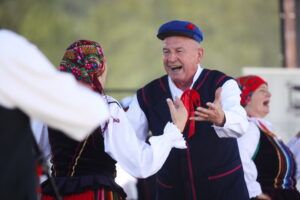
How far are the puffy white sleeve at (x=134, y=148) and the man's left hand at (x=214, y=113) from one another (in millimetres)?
277

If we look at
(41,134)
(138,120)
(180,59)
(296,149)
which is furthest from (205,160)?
(296,149)

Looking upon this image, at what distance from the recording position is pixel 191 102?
3.65 m

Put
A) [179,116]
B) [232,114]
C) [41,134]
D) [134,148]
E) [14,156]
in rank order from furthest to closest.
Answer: [232,114] < [41,134] < [179,116] < [134,148] < [14,156]

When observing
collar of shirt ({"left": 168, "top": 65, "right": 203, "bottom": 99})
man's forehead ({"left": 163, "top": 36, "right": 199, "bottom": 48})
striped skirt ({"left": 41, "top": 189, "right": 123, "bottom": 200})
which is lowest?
striped skirt ({"left": 41, "top": 189, "right": 123, "bottom": 200})

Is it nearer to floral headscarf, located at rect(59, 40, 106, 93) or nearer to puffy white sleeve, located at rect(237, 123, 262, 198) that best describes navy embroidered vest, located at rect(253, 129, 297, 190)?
puffy white sleeve, located at rect(237, 123, 262, 198)

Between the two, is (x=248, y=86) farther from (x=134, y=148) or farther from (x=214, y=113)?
(x=134, y=148)

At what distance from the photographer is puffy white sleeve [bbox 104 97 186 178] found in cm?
281

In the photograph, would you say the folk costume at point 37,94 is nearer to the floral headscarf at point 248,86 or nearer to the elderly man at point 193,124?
the elderly man at point 193,124

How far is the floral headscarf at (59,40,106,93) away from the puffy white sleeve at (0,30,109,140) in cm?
88

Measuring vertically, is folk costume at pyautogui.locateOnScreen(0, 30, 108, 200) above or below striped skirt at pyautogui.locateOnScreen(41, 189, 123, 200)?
above

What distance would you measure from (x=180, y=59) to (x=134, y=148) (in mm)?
1075

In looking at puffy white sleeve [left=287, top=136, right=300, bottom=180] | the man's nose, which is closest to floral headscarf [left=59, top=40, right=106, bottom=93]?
the man's nose

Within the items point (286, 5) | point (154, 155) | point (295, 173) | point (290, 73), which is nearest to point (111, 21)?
point (286, 5)

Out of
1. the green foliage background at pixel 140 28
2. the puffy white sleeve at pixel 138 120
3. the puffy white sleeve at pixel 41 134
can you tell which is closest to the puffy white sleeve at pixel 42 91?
the puffy white sleeve at pixel 41 134
